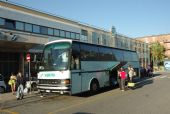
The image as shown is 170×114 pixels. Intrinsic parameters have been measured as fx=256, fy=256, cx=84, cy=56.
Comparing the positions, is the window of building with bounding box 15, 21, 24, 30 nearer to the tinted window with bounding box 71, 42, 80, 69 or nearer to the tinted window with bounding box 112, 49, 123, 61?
the tinted window with bounding box 112, 49, 123, 61

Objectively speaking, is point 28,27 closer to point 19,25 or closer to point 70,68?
point 19,25

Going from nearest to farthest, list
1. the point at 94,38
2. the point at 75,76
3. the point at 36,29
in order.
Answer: the point at 75,76
the point at 36,29
the point at 94,38

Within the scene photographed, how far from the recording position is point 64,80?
44.9 ft

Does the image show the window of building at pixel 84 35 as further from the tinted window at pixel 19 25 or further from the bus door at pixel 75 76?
the bus door at pixel 75 76

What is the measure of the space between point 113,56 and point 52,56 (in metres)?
6.99

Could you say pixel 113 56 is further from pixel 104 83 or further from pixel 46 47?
pixel 46 47

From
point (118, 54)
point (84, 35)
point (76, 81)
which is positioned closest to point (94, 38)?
point (84, 35)

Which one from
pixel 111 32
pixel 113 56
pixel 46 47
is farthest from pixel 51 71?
pixel 111 32

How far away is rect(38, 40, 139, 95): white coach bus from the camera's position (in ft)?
45.5

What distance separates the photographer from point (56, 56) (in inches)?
569

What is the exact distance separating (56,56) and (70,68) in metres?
1.21

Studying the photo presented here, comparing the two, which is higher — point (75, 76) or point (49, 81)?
point (75, 76)

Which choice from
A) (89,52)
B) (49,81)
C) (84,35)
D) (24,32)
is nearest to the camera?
(49,81)

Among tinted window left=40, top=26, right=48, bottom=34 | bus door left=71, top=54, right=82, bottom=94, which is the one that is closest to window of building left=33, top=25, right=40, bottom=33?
tinted window left=40, top=26, right=48, bottom=34
